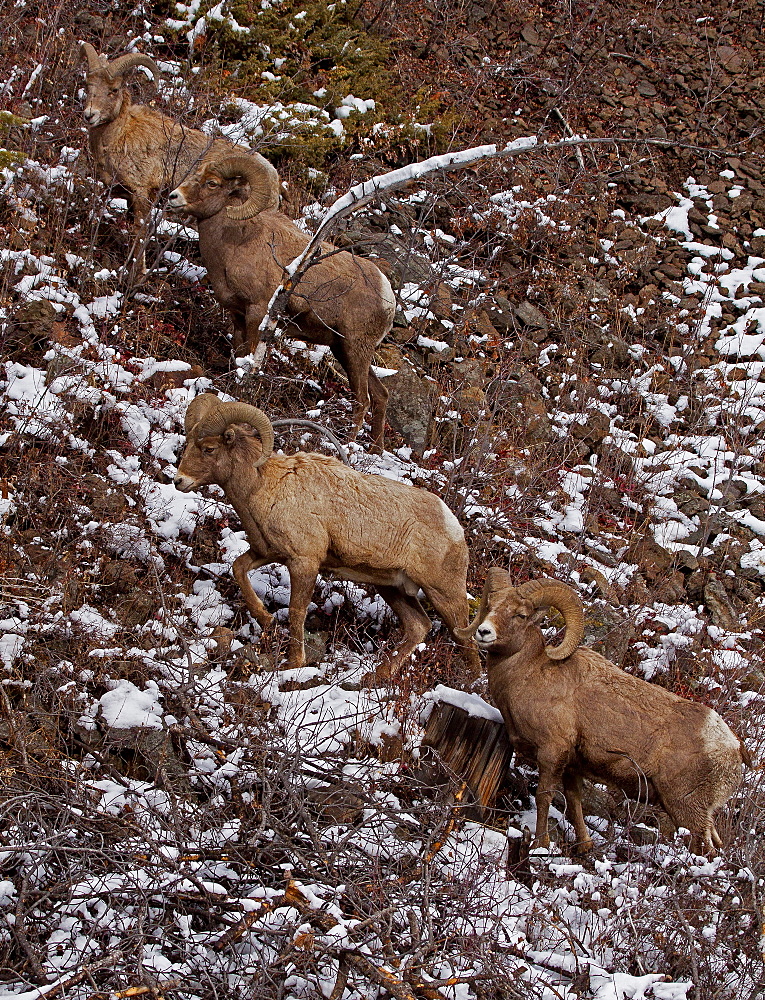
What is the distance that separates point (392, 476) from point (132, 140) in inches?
169

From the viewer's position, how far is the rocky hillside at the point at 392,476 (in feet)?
16.9

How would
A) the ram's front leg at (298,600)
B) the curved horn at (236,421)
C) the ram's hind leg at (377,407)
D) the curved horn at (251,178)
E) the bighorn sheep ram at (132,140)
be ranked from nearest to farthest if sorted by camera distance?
the curved horn at (236,421), the ram's front leg at (298,600), the curved horn at (251,178), the ram's hind leg at (377,407), the bighorn sheep ram at (132,140)

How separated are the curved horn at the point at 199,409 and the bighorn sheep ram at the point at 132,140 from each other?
3491 millimetres

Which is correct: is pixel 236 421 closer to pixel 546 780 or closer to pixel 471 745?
pixel 471 745

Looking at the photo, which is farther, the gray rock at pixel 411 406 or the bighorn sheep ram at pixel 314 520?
the gray rock at pixel 411 406

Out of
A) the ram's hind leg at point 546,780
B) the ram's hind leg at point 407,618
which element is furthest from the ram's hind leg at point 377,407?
the ram's hind leg at point 546,780

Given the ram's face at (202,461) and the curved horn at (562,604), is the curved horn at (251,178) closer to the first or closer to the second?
the ram's face at (202,461)

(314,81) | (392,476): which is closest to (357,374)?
(392,476)

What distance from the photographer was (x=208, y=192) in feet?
32.2

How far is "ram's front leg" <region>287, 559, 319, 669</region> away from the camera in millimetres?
7340

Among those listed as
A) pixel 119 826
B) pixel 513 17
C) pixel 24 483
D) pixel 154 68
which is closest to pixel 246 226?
pixel 154 68

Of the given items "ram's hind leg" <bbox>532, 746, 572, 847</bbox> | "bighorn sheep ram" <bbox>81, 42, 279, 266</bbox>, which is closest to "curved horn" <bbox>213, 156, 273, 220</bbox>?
"bighorn sheep ram" <bbox>81, 42, 279, 266</bbox>

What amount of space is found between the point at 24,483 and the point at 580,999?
5306 mm

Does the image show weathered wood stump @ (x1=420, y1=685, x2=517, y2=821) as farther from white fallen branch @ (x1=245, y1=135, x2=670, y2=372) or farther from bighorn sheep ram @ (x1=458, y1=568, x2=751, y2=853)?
white fallen branch @ (x1=245, y1=135, x2=670, y2=372)
